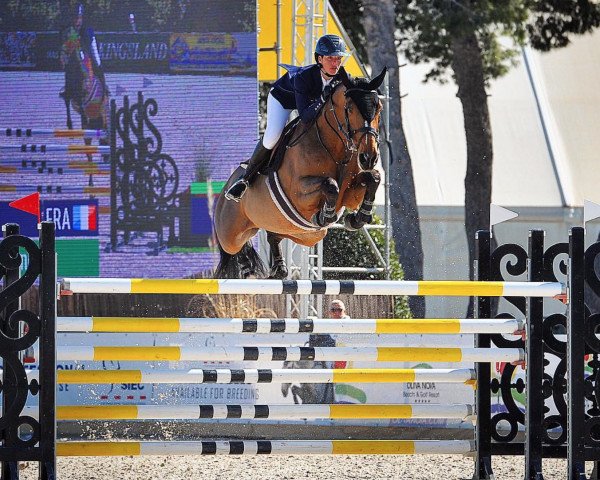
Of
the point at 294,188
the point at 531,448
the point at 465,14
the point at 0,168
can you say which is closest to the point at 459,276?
the point at 465,14

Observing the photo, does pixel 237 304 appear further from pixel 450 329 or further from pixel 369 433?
pixel 450 329

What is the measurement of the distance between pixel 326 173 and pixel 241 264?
1.60 meters

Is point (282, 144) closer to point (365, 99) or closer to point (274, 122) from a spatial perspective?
point (274, 122)

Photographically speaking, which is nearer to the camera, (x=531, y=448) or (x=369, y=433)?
(x=531, y=448)

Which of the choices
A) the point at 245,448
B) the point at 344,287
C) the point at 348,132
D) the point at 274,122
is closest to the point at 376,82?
the point at 348,132

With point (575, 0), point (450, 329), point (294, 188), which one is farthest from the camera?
point (575, 0)

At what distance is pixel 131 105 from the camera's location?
10984mm

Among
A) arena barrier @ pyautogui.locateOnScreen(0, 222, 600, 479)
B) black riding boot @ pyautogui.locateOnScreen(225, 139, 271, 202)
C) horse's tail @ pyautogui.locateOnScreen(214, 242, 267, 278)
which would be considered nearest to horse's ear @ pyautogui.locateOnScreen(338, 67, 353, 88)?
black riding boot @ pyautogui.locateOnScreen(225, 139, 271, 202)

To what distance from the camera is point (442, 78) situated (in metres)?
19.4

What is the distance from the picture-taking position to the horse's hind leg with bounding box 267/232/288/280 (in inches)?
280

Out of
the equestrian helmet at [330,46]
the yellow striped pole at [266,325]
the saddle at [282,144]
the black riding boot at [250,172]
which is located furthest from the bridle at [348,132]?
the yellow striped pole at [266,325]

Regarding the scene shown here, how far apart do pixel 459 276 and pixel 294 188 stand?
433 inches

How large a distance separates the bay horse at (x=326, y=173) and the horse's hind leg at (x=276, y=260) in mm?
13

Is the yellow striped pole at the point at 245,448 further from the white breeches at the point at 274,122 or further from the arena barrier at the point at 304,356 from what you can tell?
the white breeches at the point at 274,122
